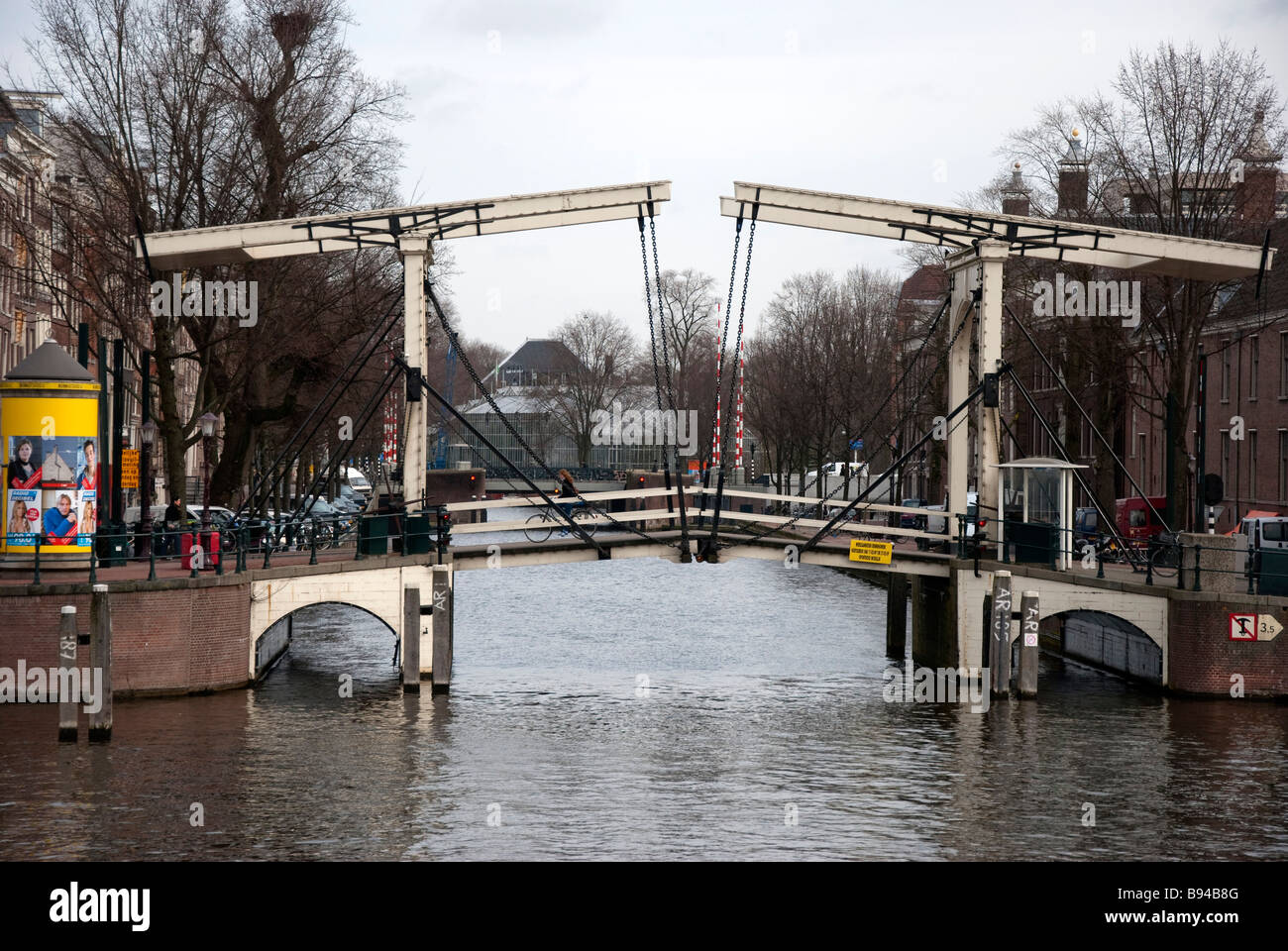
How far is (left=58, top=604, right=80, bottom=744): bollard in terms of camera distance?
66.5 ft

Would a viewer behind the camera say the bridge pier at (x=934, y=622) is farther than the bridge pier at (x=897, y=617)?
No

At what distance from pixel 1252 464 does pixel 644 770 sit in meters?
33.9

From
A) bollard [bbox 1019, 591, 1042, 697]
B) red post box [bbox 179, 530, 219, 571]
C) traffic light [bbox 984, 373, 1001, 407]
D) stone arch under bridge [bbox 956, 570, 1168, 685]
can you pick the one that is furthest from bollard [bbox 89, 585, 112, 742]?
traffic light [bbox 984, 373, 1001, 407]

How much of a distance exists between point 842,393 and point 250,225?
3655 cm

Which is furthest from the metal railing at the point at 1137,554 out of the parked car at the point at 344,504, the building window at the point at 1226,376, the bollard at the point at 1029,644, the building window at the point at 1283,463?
the parked car at the point at 344,504

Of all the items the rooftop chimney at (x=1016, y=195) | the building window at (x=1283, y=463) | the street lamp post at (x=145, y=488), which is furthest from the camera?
the building window at (x=1283, y=463)

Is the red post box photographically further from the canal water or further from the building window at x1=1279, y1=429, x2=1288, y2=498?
the building window at x1=1279, y1=429, x2=1288, y2=498

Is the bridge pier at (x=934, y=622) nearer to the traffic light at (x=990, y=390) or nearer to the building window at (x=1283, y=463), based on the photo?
the traffic light at (x=990, y=390)

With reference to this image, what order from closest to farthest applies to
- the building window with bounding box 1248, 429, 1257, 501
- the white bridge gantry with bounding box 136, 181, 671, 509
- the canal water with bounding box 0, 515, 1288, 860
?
the canal water with bounding box 0, 515, 1288, 860
the white bridge gantry with bounding box 136, 181, 671, 509
the building window with bounding box 1248, 429, 1257, 501

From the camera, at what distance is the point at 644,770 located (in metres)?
20.6

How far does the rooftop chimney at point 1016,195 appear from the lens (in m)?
43.6

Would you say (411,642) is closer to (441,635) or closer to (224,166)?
(441,635)

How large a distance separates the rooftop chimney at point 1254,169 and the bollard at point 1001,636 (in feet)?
52.8

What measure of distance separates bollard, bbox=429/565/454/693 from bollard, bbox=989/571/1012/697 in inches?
345
